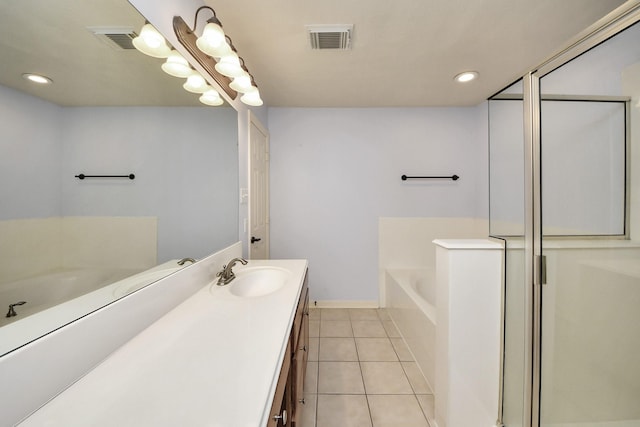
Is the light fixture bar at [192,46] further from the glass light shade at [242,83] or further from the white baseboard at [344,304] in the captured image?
the white baseboard at [344,304]

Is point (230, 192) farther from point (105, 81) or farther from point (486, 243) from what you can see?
point (486, 243)

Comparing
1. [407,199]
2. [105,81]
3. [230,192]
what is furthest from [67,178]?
[407,199]

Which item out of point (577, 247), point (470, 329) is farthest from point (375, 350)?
point (577, 247)

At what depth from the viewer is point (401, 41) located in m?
1.58

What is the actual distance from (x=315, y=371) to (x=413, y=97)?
2.78m

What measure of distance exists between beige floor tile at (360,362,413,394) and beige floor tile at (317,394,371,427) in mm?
126

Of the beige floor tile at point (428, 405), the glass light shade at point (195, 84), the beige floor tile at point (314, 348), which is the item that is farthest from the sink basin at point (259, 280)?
the beige floor tile at point (428, 405)

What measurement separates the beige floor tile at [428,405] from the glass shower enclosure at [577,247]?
0.41 m

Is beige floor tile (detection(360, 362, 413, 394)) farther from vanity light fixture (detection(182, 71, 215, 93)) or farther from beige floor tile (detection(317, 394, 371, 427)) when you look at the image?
vanity light fixture (detection(182, 71, 215, 93))

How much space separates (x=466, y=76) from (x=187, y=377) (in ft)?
9.03

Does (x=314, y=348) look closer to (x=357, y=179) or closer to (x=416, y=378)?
(x=416, y=378)

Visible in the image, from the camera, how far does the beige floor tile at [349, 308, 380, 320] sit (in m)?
2.50

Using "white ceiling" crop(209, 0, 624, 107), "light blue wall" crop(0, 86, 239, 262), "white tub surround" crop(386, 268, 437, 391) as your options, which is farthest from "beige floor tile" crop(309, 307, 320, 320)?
"white ceiling" crop(209, 0, 624, 107)

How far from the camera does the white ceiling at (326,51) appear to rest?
620 mm
